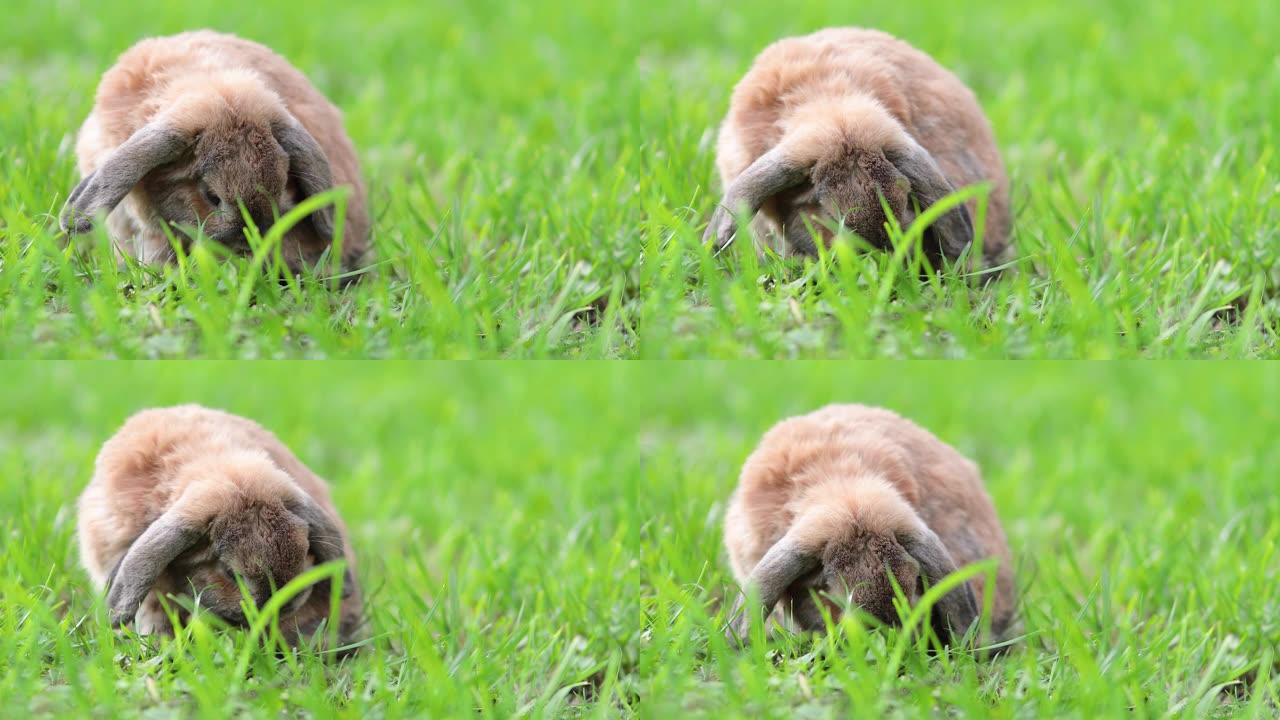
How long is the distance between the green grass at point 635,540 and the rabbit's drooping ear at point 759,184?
1.43 meters

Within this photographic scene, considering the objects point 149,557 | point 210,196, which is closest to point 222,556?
point 149,557

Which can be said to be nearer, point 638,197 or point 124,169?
point 124,169

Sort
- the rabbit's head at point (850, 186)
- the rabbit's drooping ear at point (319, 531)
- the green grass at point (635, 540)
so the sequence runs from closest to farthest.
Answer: the green grass at point (635, 540), the rabbit's drooping ear at point (319, 531), the rabbit's head at point (850, 186)

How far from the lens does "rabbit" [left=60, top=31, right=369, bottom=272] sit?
5.64 m

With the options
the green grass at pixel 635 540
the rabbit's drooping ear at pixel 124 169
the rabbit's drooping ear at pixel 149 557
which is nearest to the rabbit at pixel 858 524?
the green grass at pixel 635 540

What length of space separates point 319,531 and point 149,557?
627mm

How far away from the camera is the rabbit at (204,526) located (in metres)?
5.37

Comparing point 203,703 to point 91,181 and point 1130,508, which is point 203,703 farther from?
point 1130,508

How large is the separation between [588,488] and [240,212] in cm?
246

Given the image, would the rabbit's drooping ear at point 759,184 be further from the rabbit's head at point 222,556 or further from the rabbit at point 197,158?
the rabbit's head at point 222,556

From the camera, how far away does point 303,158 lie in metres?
5.77

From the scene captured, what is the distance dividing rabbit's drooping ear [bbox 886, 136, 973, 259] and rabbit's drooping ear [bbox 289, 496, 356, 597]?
2625 millimetres

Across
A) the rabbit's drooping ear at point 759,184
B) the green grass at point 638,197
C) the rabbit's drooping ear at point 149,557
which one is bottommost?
the rabbit's drooping ear at point 149,557

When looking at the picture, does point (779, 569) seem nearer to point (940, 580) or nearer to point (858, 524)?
point (858, 524)
